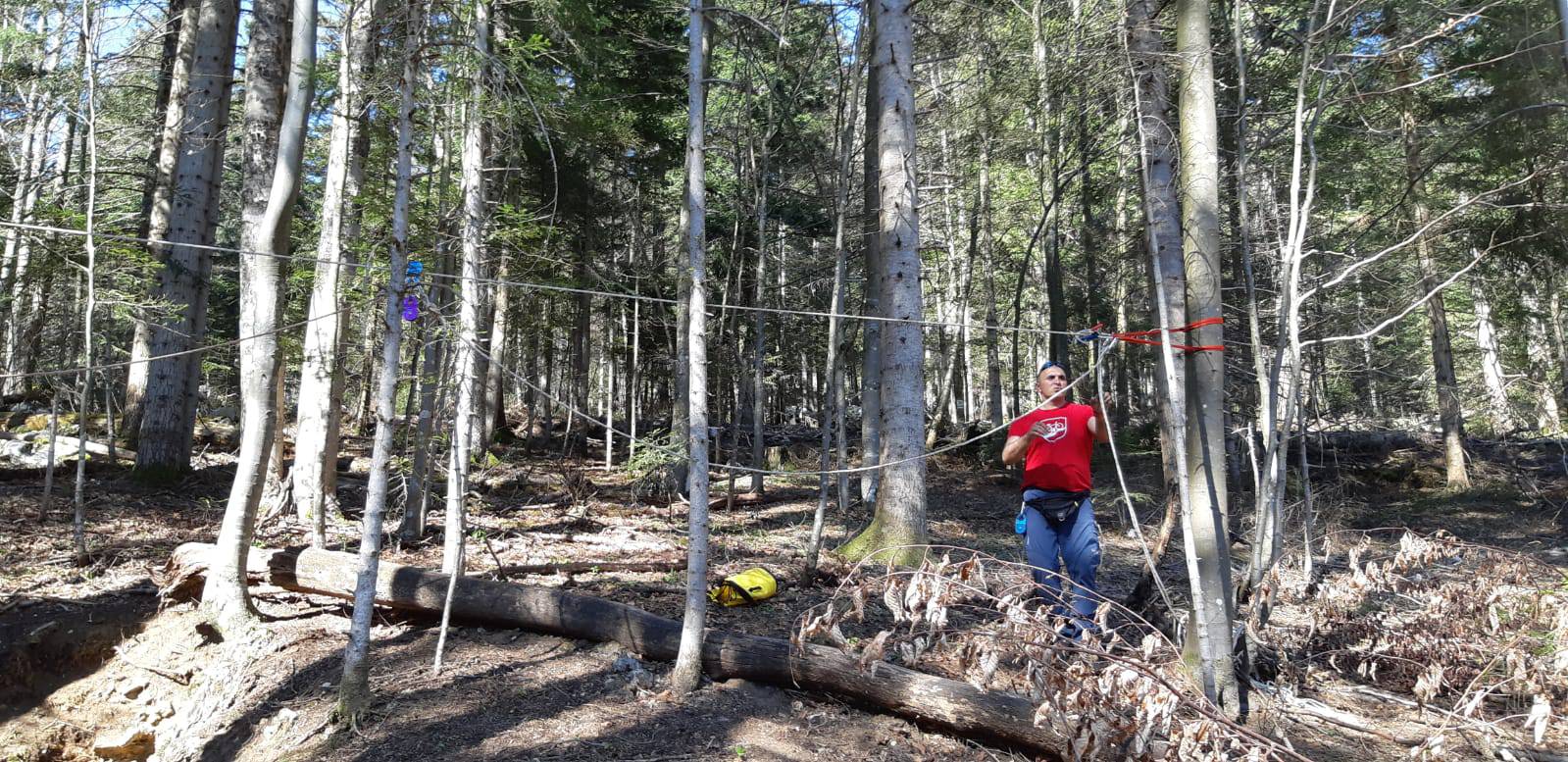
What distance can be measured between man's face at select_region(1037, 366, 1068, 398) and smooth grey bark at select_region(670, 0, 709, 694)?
7.44 feet

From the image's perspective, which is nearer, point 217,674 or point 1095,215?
point 217,674

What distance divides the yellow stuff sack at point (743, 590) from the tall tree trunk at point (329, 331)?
3.62 metres

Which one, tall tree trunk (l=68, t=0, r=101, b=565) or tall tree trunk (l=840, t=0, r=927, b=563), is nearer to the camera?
→ tall tree trunk (l=68, t=0, r=101, b=565)

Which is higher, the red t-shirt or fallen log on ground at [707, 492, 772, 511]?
the red t-shirt

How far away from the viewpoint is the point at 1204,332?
4.14 m

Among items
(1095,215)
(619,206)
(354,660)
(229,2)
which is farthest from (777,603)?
(1095,215)

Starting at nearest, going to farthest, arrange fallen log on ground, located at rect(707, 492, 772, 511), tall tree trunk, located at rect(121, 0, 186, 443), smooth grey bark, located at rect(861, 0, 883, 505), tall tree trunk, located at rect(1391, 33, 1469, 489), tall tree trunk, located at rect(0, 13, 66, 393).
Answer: tall tree trunk, located at rect(0, 13, 66, 393)
smooth grey bark, located at rect(861, 0, 883, 505)
tall tree trunk, located at rect(121, 0, 186, 443)
tall tree trunk, located at rect(1391, 33, 1469, 489)
fallen log on ground, located at rect(707, 492, 772, 511)

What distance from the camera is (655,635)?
192 inches

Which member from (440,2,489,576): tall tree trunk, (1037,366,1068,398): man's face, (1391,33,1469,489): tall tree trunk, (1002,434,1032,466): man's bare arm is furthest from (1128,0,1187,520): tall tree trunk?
(1391,33,1469,489): tall tree trunk

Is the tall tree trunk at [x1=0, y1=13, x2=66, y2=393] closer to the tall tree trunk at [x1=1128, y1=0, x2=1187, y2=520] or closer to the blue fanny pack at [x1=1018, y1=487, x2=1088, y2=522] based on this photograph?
the blue fanny pack at [x1=1018, y1=487, x2=1088, y2=522]

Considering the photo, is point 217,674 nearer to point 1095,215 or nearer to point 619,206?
point 619,206

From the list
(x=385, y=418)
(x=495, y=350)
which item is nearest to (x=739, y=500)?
(x=495, y=350)

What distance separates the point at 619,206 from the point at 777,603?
488 inches

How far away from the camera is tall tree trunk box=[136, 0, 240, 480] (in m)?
9.24
